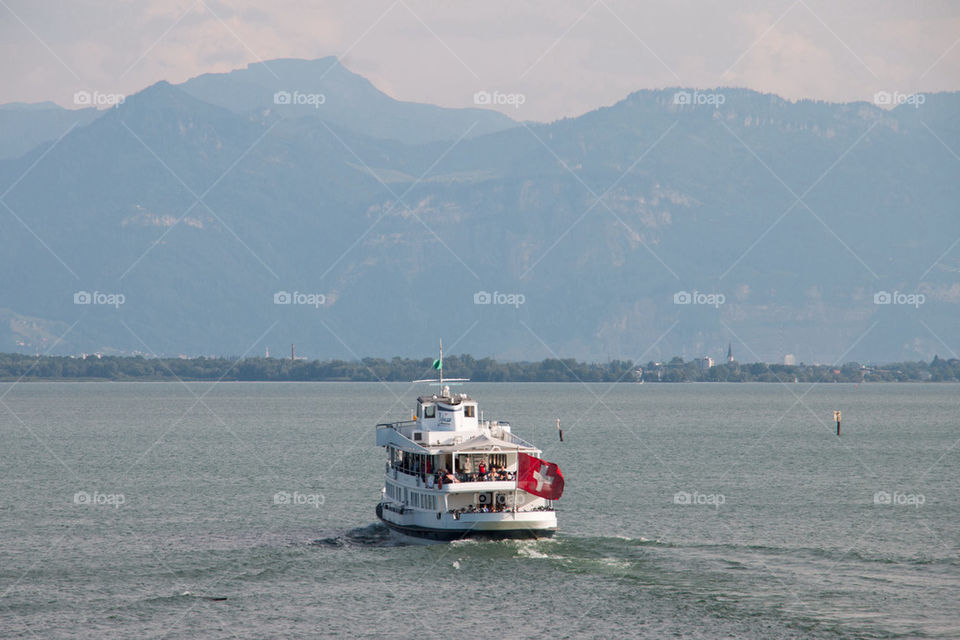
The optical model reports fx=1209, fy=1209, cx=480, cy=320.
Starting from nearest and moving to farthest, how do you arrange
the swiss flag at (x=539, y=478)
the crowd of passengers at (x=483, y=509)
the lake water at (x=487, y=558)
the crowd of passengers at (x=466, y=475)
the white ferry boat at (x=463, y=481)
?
the lake water at (x=487, y=558), the swiss flag at (x=539, y=478), the white ferry boat at (x=463, y=481), the crowd of passengers at (x=483, y=509), the crowd of passengers at (x=466, y=475)

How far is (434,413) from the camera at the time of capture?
7056 centimetres

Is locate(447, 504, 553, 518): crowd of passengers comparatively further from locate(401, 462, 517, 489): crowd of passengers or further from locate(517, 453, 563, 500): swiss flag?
locate(517, 453, 563, 500): swiss flag

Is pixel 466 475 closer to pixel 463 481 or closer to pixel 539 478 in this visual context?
pixel 463 481

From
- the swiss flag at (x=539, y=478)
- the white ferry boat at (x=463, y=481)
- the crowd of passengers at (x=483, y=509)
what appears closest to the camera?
the swiss flag at (x=539, y=478)

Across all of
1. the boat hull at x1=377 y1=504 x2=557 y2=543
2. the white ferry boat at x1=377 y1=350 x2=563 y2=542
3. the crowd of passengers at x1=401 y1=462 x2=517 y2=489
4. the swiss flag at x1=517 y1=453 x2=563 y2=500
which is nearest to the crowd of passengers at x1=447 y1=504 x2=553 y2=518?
the white ferry boat at x1=377 y1=350 x2=563 y2=542

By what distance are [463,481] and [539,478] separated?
4.24 meters

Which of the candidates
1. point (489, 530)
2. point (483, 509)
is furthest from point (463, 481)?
point (489, 530)

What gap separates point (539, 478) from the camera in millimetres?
62875

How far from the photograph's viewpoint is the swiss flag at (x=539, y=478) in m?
62.6

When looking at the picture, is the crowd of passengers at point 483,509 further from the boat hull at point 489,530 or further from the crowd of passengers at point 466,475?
the crowd of passengers at point 466,475

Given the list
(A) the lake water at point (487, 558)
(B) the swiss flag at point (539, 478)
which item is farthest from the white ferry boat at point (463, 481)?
(A) the lake water at point (487, 558)

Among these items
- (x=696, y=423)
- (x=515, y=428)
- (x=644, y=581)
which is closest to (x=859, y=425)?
(x=696, y=423)

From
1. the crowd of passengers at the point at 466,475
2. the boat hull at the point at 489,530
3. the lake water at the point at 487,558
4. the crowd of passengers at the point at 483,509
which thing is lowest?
the lake water at the point at 487,558

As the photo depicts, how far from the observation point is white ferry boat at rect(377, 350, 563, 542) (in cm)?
6284
